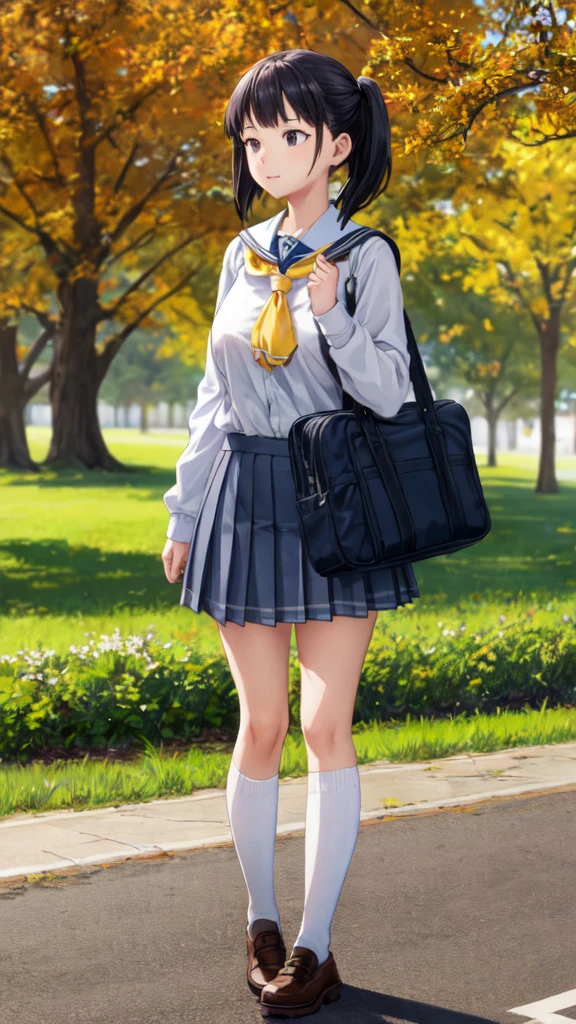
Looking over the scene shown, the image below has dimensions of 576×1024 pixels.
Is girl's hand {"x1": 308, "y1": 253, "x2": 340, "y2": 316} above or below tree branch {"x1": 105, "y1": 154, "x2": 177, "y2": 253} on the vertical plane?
below

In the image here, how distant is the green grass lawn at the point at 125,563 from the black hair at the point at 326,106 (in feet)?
18.1

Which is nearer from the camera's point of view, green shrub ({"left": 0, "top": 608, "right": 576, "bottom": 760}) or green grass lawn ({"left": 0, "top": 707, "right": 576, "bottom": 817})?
green grass lawn ({"left": 0, "top": 707, "right": 576, "bottom": 817})

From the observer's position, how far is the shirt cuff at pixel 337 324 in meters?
3.34

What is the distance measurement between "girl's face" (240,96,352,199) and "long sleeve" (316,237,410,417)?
326mm

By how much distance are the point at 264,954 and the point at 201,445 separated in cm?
152

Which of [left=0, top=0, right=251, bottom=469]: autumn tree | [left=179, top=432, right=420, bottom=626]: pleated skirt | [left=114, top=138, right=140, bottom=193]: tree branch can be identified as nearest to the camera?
[left=179, top=432, right=420, bottom=626]: pleated skirt

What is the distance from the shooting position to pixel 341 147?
12.4ft

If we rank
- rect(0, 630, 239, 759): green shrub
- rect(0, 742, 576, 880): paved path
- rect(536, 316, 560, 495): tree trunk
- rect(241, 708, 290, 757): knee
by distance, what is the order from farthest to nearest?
rect(536, 316, 560, 495): tree trunk < rect(0, 630, 239, 759): green shrub < rect(0, 742, 576, 880): paved path < rect(241, 708, 290, 757): knee

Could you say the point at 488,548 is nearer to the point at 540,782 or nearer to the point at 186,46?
the point at 186,46

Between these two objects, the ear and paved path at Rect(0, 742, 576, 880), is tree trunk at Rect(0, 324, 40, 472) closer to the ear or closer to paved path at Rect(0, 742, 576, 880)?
paved path at Rect(0, 742, 576, 880)

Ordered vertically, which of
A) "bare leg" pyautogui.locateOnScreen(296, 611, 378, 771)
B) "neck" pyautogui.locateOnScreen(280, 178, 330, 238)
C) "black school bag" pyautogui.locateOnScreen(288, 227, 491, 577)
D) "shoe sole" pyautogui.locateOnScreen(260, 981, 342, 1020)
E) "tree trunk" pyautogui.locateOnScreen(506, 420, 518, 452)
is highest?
"neck" pyautogui.locateOnScreen(280, 178, 330, 238)

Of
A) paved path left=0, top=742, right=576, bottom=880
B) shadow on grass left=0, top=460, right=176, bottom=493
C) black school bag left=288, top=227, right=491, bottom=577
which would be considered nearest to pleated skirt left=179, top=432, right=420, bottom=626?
black school bag left=288, top=227, right=491, bottom=577

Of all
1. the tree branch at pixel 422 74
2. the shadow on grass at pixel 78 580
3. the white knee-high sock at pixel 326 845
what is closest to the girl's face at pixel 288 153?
the white knee-high sock at pixel 326 845

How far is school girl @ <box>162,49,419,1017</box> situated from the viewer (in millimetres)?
3564
